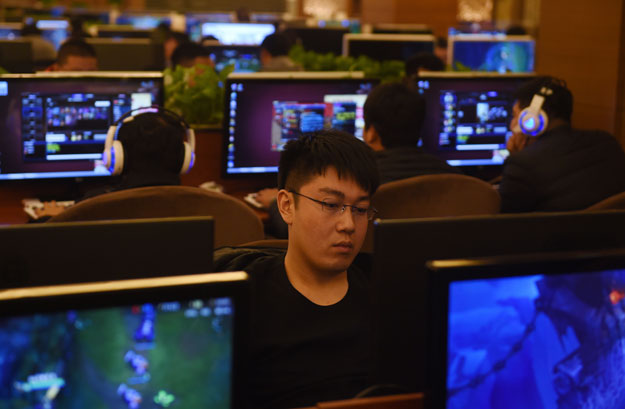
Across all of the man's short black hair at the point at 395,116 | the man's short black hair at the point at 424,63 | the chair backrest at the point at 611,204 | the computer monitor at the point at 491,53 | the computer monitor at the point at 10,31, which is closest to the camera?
the chair backrest at the point at 611,204

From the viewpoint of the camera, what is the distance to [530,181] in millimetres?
3344

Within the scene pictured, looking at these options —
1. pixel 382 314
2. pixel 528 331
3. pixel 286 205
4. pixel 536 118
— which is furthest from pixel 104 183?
pixel 528 331

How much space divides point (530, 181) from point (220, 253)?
1.88 meters

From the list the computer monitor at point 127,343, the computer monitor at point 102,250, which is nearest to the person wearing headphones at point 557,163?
the computer monitor at point 102,250

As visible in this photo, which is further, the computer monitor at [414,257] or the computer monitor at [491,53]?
the computer monitor at [491,53]

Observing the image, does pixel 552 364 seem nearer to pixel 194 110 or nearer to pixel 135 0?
pixel 194 110

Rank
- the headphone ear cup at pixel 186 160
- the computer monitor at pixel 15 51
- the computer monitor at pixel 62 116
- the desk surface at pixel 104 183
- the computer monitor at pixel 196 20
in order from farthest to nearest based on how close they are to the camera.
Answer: the computer monitor at pixel 196 20, the computer monitor at pixel 15 51, the desk surface at pixel 104 183, the computer monitor at pixel 62 116, the headphone ear cup at pixel 186 160

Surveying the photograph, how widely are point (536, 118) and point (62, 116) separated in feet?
6.07

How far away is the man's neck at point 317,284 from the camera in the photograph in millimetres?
1634

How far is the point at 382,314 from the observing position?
49.3 inches

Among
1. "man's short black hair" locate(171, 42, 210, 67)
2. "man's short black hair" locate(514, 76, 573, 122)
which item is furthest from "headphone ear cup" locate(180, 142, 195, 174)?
"man's short black hair" locate(171, 42, 210, 67)

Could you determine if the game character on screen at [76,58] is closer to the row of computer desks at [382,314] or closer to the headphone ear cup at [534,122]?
the headphone ear cup at [534,122]

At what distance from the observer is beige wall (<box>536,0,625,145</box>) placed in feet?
15.9

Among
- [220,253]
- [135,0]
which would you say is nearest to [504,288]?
[220,253]
